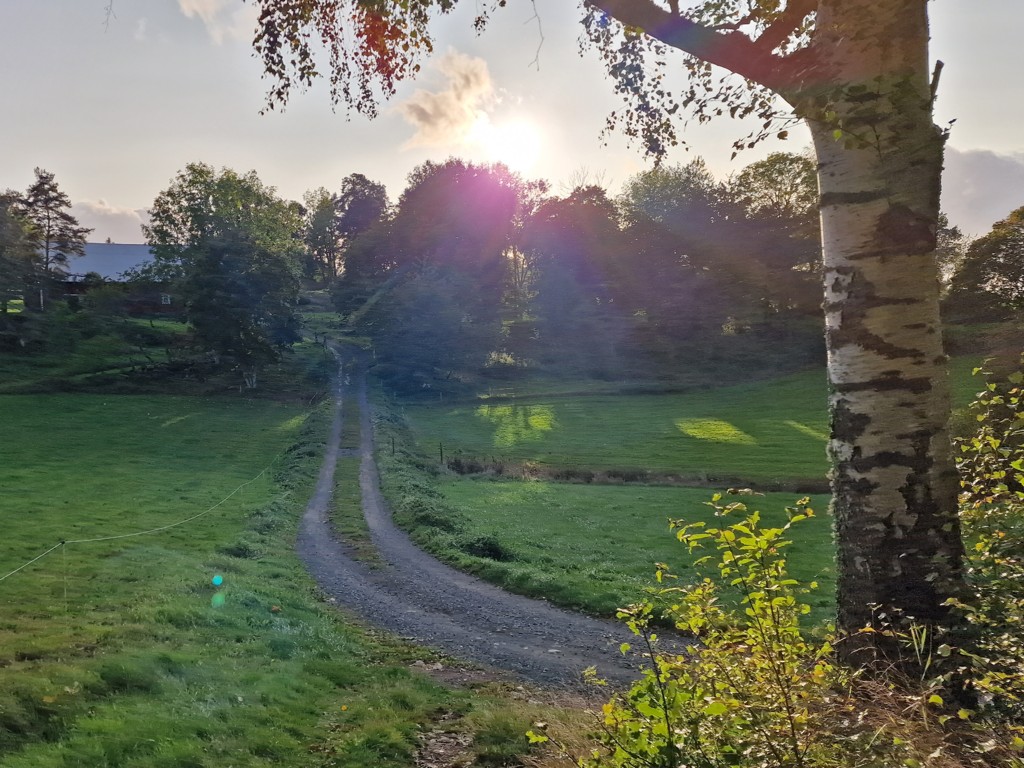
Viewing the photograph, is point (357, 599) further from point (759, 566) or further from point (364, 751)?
point (759, 566)

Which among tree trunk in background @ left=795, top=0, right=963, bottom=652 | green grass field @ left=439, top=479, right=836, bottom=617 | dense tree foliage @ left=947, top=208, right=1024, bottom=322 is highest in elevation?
dense tree foliage @ left=947, top=208, right=1024, bottom=322

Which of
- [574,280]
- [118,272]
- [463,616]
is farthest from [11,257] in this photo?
[463,616]

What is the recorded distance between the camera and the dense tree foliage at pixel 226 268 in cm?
5659

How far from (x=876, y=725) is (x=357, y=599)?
14.7 metres

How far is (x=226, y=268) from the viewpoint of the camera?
5656cm

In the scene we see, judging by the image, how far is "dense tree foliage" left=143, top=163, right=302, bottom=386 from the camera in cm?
5659

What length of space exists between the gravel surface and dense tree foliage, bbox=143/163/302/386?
4156cm

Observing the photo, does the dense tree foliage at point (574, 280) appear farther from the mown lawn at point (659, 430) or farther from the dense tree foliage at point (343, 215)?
the dense tree foliage at point (343, 215)

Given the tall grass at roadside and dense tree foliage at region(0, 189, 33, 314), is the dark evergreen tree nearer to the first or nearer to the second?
dense tree foliage at region(0, 189, 33, 314)

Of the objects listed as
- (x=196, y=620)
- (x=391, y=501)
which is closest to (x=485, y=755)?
(x=196, y=620)

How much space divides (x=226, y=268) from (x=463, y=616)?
52205mm

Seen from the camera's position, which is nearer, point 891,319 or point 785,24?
point 891,319

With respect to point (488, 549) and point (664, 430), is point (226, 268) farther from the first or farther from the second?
point (488, 549)

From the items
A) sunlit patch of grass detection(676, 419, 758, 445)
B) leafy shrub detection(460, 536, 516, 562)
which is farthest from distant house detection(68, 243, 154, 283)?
leafy shrub detection(460, 536, 516, 562)
